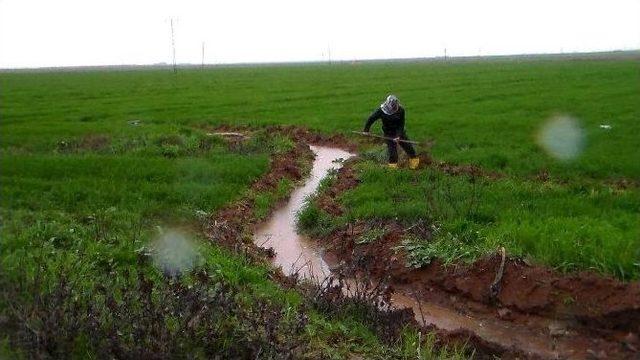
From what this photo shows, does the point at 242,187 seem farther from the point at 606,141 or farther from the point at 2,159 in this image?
the point at 606,141

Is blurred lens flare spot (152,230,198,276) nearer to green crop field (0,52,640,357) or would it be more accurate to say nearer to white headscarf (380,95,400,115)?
green crop field (0,52,640,357)

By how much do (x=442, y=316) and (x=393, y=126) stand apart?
215 inches

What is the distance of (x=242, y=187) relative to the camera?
1018 cm

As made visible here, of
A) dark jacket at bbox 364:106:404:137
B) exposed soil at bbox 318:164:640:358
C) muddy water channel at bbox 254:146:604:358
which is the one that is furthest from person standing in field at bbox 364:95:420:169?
exposed soil at bbox 318:164:640:358

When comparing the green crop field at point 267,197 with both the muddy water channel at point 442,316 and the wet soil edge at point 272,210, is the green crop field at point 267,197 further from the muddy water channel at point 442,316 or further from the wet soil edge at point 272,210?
the muddy water channel at point 442,316

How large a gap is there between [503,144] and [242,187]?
6124mm

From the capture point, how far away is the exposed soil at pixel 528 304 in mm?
5359

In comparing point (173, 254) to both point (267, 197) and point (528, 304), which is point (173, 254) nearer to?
point (528, 304)

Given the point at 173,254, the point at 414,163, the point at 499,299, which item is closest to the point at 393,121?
the point at 414,163

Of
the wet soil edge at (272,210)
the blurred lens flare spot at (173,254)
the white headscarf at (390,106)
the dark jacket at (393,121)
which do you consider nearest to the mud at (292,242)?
the wet soil edge at (272,210)

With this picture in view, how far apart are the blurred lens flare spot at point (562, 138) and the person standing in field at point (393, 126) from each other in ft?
9.03

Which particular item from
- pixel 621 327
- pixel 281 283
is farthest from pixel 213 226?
pixel 621 327

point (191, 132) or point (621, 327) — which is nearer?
point (621, 327)

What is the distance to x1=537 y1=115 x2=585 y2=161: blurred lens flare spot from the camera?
38.3 feet
